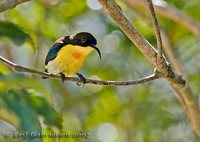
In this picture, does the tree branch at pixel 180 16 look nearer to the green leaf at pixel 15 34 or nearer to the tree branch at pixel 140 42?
the tree branch at pixel 140 42

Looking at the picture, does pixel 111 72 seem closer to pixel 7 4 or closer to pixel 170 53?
pixel 170 53

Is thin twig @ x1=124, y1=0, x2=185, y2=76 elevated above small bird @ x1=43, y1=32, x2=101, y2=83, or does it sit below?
above

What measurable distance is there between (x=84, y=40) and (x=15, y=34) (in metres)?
0.37

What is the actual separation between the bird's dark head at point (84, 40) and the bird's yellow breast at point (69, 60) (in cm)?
2

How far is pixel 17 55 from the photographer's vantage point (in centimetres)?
367

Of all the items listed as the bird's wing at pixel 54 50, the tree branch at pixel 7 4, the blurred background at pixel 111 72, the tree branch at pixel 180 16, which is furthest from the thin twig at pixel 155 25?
the blurred background at pixel 111 72

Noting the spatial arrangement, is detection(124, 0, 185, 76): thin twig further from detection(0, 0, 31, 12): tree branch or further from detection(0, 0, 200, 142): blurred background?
detection(0, 0, 31, 12): tree branch

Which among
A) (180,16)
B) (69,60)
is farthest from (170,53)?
(69,60)

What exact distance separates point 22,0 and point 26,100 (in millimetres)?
382

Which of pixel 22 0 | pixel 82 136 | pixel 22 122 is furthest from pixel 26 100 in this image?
pixel 82 136

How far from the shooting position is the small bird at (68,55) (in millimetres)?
2371

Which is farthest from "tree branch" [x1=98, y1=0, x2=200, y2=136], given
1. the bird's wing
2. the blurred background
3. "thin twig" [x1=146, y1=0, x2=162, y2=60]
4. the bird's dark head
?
the blurred background

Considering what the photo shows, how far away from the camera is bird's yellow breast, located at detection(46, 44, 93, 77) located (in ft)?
7.82

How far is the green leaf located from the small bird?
35 centimetres
